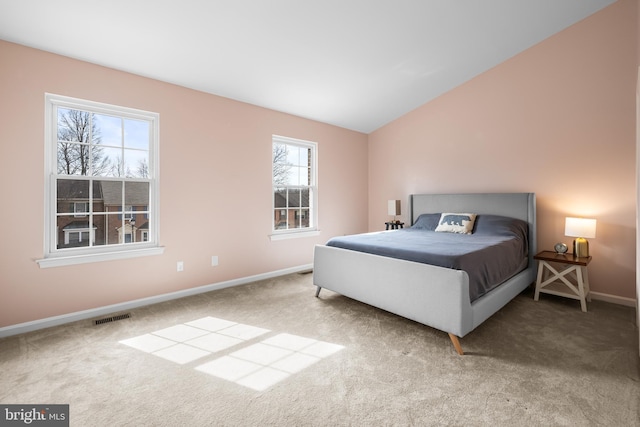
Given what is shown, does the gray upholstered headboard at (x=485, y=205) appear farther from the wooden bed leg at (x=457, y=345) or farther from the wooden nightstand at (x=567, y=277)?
the wooden bed leg at (x=457, y=345)

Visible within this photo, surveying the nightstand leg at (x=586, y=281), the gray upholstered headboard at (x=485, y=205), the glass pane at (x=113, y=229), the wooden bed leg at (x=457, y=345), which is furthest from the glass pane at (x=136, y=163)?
the nightstand leg at (x=586, y=281)

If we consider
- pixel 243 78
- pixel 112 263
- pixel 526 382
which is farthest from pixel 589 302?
pixel 112 263

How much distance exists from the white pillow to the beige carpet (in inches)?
43.9

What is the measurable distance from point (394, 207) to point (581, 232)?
7.76ft

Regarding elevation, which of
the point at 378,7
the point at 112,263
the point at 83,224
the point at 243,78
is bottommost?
the point at 112,263

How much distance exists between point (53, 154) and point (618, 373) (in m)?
4.62

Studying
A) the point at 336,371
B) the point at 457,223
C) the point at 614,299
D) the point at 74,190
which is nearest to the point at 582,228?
the point at 614,299

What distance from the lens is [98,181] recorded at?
→ 2.89m

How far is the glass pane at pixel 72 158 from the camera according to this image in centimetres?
270

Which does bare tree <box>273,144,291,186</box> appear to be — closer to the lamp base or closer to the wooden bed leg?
the wooden bed leg

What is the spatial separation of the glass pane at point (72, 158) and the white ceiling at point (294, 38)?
81 centimetres

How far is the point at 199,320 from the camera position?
2732 mm

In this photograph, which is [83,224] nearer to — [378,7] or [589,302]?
[378,7]

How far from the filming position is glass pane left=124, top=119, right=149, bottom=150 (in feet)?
10.0
